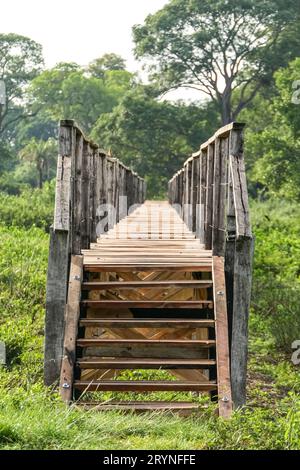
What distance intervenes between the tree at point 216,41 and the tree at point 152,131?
1517 millimetres

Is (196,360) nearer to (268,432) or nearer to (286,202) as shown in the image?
(268,432)

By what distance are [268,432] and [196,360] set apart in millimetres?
1670

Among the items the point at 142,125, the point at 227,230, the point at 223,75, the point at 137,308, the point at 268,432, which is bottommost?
the point at 268,432

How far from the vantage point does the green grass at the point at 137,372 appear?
5152 mm

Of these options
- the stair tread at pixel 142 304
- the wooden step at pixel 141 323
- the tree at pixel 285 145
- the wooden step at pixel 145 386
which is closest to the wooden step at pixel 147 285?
the stair tread at pixel 142 304

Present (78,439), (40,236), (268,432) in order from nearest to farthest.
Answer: (78,439)
(268,432)
(40,236)

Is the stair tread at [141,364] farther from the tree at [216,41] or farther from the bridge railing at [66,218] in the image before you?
the tree at [216,41]

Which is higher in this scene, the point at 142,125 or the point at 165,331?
the point at 142,125

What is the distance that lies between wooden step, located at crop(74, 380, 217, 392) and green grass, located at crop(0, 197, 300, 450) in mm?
319

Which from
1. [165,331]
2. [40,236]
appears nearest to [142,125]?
[40,236]

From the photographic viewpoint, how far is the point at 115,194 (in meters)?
15.8

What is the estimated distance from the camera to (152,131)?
43.0 metres

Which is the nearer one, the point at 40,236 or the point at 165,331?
the point at 165,331

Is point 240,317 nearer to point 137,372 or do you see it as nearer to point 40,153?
point 137,372
